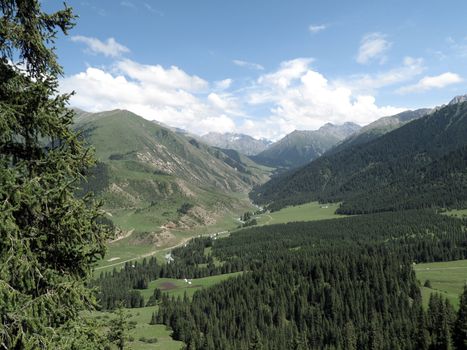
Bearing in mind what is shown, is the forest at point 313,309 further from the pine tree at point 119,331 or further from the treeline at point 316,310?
the pine tree at point 119,331

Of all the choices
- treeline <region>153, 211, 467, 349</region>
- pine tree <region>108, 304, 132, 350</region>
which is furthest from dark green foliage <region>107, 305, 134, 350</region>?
treeline <region>153, 211, 467, 349</region>

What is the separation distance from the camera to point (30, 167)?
15.5 metres

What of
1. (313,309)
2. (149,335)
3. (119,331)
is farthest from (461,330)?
(149,335)

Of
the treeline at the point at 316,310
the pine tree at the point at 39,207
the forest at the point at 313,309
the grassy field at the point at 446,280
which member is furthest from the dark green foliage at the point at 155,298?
the pine tree at the point at 39,207

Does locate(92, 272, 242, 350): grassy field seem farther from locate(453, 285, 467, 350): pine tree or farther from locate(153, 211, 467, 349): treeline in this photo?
locate(453, 285, 467, 350): pine tree

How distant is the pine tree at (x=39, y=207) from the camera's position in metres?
13.3

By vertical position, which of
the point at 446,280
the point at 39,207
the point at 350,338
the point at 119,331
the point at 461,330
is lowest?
the point at 350,338

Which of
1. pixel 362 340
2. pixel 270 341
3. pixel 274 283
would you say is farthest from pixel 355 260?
pixel 270 341

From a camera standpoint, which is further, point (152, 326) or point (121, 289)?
point (121, 289)

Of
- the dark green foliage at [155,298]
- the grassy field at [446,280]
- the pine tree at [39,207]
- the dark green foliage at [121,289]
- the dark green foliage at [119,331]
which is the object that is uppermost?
the pine tree at [39,207]

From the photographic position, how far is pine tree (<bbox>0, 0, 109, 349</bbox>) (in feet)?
43.7

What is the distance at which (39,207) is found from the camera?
48.5 feet

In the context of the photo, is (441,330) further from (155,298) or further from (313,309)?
(155,298)

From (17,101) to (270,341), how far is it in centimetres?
13157
